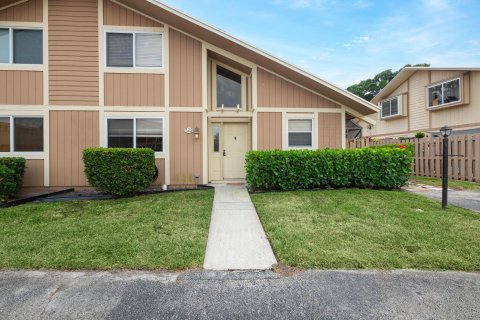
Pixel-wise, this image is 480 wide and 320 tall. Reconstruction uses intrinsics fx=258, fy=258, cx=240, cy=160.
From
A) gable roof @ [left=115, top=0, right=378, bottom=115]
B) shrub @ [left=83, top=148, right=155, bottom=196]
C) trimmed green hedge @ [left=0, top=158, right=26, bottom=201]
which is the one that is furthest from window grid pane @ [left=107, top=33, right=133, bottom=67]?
trimmed green hedge @ [left=0, top=158, right=26, bottom=201]

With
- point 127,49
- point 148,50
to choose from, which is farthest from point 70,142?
point 148,50

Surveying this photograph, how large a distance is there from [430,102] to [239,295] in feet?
60.5

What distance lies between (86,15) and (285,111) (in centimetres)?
742

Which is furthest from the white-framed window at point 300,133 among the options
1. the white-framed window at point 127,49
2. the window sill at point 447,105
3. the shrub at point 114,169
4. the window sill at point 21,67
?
the window sill at point 447,105

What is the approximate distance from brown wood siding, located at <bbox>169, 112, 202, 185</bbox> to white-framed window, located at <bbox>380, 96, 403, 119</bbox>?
15917 millimetres

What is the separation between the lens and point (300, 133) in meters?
9.44

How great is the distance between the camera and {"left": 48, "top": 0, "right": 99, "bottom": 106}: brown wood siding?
27.7 ft

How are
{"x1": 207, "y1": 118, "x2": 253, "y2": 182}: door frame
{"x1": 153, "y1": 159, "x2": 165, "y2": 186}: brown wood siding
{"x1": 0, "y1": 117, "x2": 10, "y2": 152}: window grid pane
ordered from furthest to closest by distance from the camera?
{"x1": 207, "y1": 118, "x2": 253, "y2": 182}: door frame, {"x1": 153, "y1": 159, "x2": 165, "y2": 186}: brown wood siding, {"x1": 0, "y1": 117, "x2": 10, "y2": 152}: window grid pane

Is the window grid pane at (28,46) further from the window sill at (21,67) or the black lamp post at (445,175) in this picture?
the black lamp post at (445,175)

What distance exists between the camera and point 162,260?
3266 mm

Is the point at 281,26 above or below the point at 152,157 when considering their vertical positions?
above

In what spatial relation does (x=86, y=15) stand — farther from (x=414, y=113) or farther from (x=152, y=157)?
(x=414, y=113)

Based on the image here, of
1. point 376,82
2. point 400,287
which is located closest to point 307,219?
point 400,287

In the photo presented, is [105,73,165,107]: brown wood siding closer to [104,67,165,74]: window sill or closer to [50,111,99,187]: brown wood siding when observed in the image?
[104,67,165,74]: window sill
